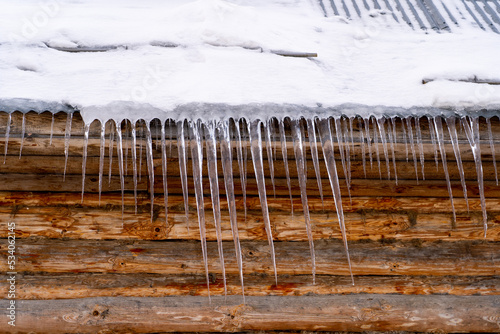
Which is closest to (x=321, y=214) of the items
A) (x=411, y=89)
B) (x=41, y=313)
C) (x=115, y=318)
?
(x=411, y=89)

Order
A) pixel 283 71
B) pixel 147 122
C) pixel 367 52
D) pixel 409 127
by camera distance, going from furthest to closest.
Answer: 1. pixel 367 52
2. pixel 283 71
3. pixel 409 127
4. pixel 147 122

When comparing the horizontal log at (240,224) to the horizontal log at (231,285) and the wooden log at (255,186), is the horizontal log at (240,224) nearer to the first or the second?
the wooden log at (255,186)

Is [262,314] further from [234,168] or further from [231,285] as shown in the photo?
[234,168]

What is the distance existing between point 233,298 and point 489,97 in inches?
78.7

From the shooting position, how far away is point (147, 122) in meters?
2.03

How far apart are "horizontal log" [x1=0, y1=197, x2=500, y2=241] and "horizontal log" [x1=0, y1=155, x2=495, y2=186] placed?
0.34 meters

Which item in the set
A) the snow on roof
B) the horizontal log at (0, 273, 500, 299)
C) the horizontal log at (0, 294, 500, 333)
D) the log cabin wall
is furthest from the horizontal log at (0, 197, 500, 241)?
the snow on roof

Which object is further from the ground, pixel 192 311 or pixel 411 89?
pixel 411 89

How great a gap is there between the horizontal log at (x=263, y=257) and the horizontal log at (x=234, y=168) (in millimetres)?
552

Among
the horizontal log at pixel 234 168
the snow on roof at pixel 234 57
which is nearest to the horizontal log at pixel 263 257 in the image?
the horizontal log at pixel 234 168

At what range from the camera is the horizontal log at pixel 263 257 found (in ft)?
9.07

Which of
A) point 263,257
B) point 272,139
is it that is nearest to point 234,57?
point 272,139

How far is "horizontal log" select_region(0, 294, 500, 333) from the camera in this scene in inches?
109

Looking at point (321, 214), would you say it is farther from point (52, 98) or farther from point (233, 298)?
point (52, 98)
